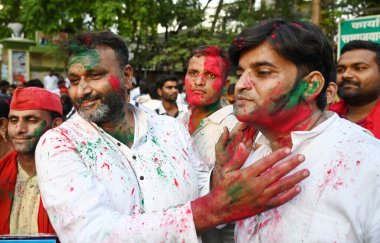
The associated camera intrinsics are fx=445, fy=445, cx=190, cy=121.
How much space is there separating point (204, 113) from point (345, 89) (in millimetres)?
1210

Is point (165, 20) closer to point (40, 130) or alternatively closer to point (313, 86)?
point (40, 130)

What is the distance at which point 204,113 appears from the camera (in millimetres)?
3650

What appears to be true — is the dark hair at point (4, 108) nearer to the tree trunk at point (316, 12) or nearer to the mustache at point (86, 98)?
the mustache at point (86, 98)

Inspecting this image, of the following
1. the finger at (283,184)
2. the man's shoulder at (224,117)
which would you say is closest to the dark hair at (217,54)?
the man's shoulder at (224,117)

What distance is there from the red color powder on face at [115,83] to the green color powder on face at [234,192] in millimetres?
1064

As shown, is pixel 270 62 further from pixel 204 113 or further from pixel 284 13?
pixel 284 13

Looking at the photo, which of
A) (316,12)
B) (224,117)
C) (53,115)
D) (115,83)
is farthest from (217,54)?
(316,12)

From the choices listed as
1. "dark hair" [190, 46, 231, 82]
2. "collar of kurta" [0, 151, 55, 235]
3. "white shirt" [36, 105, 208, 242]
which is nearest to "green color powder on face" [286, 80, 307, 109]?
"white shirt" [36, 105, 208, 242]

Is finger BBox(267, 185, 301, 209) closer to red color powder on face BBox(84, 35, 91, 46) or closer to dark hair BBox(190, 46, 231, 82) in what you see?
red color powder on face BBox(84, 35, 91, 46)

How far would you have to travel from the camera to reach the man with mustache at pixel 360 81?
368 centimetres

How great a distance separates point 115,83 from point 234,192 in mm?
1094

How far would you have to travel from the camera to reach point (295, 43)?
179 cm

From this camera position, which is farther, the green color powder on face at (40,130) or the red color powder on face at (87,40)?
the green color powder on face at (40,130)

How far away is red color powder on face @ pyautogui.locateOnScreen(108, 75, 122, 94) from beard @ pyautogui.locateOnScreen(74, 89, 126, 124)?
2 cm
